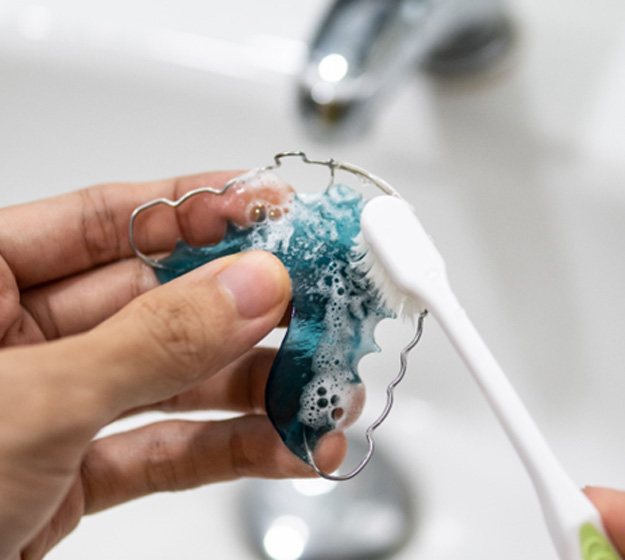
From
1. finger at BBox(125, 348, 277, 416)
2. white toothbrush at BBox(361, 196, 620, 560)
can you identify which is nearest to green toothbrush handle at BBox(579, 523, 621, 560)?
white toothbrush at BBox(361, 196, 620, 560)

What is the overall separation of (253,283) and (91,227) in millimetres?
161

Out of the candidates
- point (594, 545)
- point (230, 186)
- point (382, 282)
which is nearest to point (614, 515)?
point (594, 545)

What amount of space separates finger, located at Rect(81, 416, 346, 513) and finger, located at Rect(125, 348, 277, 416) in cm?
1

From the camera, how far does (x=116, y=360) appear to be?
1.08 ft

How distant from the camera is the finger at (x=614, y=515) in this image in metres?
0.33

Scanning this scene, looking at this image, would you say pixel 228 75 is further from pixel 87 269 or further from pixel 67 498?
pixel 67 498

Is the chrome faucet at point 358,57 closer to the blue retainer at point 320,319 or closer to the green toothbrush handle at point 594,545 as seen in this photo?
the blue retainer at point 320,319

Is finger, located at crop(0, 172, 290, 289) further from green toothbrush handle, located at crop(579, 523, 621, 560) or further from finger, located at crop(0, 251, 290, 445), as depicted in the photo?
green toothbrush handle, located at crop(579, 523, 621, 560)

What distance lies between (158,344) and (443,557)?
30 cm

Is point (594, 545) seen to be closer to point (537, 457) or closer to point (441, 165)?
point (537, 457)

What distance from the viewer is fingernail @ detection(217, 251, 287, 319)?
362mm

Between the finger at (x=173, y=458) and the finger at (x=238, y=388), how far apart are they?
1 centimetres

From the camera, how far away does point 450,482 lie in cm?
59

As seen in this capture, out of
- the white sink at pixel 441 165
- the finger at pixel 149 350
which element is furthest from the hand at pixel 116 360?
the white sink at pixel 441 165
